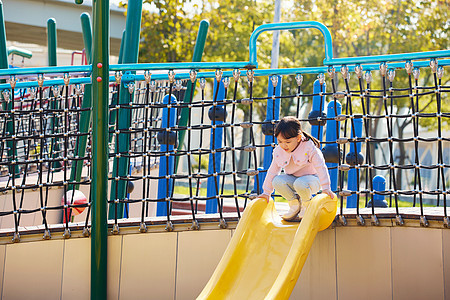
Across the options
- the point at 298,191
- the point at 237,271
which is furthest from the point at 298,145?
the point at 237,271

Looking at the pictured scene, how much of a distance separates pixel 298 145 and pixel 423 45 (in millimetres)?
12797

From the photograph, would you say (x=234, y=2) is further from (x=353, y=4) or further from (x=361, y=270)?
(x=361, y=270)

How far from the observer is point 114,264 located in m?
3.81

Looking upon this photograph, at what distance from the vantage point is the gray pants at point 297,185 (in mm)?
3410

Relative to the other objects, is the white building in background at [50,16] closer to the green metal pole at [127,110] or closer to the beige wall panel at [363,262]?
the green metal pole at [127,110]

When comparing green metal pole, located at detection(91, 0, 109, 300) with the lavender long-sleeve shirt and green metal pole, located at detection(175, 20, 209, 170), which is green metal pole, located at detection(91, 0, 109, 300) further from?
green metal pole, located at detection(175, 20, 209, 170)

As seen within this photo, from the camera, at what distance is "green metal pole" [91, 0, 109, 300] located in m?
3.66

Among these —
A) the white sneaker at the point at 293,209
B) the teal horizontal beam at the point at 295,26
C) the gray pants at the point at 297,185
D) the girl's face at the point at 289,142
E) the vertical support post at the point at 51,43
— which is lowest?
the white sneaker at the point at 293,209

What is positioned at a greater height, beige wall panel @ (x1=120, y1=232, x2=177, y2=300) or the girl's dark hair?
the girl's dark hair

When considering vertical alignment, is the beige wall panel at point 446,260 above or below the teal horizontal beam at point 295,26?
below

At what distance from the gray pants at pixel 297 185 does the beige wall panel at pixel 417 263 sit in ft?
2.26

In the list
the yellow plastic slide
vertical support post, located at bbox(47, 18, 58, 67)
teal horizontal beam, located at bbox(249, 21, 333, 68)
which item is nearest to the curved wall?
the yellow plastic slide

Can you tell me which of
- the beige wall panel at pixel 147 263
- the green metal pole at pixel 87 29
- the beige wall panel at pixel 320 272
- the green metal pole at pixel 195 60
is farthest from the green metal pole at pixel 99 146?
the green metal pole at pixel 87 29

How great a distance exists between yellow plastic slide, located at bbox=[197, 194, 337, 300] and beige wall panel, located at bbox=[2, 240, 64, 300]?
53.7 inches
